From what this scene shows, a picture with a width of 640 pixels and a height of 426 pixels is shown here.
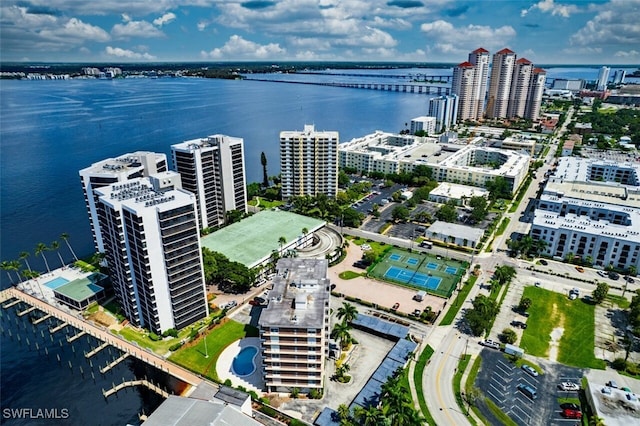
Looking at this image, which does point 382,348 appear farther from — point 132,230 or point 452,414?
point 132,230

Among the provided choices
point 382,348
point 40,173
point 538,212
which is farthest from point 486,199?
point 40,173

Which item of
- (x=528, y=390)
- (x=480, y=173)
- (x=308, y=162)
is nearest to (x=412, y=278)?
(x=528, y=390)

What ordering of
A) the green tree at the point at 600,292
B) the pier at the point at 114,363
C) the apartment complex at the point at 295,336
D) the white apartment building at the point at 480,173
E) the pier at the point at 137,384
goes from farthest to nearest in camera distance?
1. the white apartment building at the point at 480,173
2. the green tree at the point at 600,292
3. the pier at the point at 114,363
4. the pier at the point at 137,384
5. the apartment complex at the point at 295,336

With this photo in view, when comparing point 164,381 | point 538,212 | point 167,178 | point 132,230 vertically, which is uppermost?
point 167,178

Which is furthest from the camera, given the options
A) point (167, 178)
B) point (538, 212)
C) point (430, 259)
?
point (538, 212)

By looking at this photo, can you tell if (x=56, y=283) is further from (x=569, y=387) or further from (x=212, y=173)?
(x=569, y=387)

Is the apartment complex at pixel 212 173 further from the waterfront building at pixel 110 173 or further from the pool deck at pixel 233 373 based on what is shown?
the pool deck at pixel 233 373

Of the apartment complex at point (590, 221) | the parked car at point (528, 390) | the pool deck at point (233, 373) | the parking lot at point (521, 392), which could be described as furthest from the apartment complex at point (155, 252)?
the apartment complex at point (590, 221)
